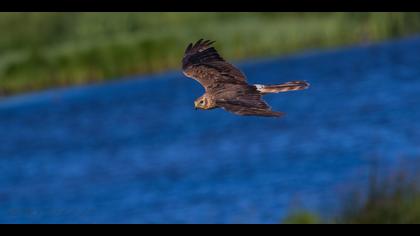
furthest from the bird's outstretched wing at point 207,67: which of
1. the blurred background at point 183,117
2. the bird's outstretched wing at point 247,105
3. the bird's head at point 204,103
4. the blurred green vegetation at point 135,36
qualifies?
the blurred green vegetation at point 135,36

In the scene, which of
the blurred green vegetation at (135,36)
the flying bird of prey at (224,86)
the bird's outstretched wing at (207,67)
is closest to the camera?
the flying bird of prey at (224,86)

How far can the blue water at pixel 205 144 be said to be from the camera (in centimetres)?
1850

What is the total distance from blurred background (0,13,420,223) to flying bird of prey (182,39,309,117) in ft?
34.3

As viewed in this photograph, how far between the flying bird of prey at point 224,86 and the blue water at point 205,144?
26.7ft

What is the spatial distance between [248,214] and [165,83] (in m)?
11.7

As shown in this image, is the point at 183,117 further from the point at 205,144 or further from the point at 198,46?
the point at 198,46

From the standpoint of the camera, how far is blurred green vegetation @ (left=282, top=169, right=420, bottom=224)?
12.6 meters

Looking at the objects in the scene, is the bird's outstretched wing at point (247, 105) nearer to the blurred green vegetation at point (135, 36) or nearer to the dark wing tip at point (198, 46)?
the dark wing tip at point (198, 46)

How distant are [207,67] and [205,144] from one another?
58.9 feet

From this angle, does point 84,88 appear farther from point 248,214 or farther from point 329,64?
point 248,214

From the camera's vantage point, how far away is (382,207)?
42.1 ft

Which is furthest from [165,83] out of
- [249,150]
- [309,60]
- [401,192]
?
[401,192]

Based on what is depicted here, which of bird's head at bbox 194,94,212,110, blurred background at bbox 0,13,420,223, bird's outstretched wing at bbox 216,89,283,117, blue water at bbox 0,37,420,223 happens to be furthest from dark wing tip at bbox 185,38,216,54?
blurred background at bbox 0,13,420,223
